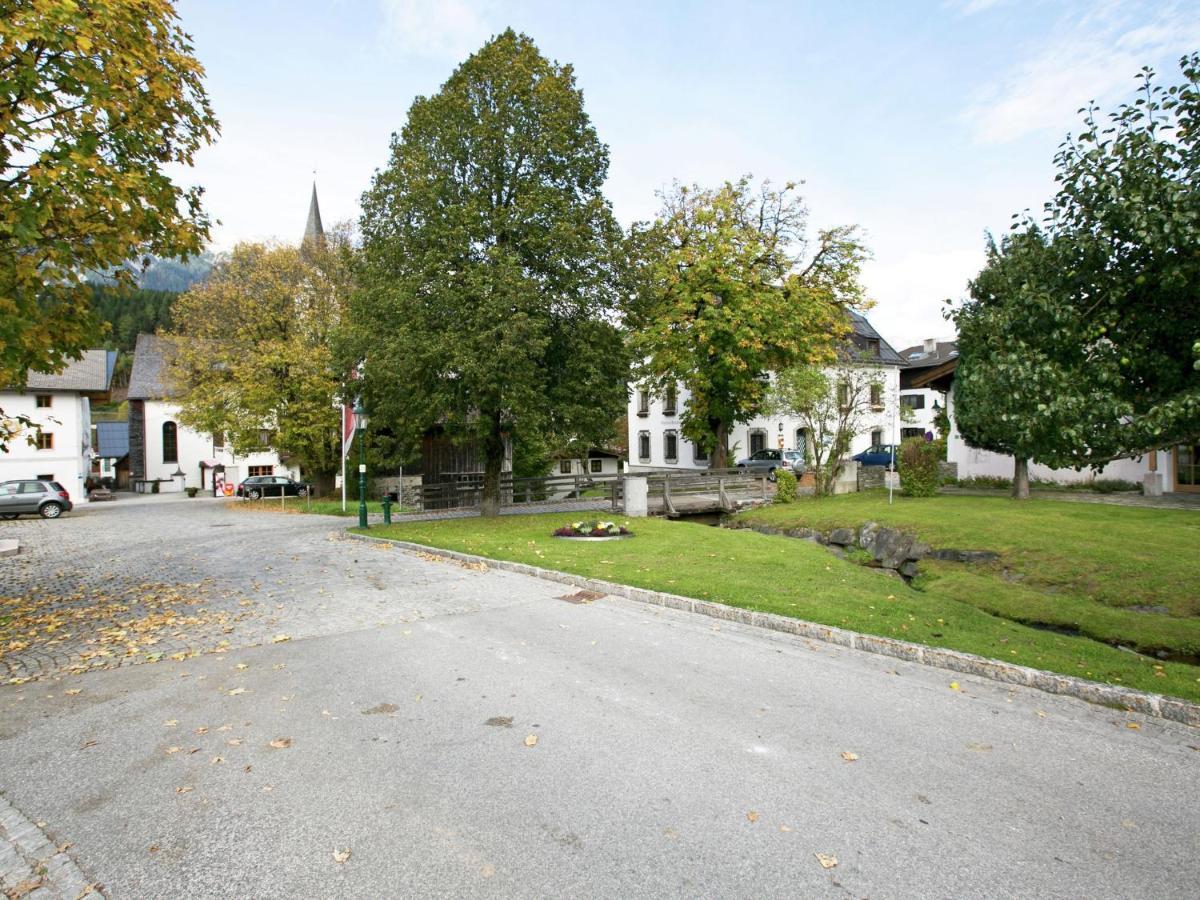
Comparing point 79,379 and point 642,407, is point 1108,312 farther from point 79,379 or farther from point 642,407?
point 79,379

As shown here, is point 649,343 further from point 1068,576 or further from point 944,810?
point 944,810

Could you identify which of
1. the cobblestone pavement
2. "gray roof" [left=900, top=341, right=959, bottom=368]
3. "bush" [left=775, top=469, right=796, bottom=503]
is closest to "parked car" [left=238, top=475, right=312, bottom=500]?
the cobblestone pavement

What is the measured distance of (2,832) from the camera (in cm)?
363

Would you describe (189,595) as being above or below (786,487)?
below

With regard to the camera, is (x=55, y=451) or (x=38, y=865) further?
(x=55, y=451)

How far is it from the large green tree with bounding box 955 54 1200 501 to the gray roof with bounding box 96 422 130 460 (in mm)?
66514

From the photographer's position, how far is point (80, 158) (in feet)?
20.8

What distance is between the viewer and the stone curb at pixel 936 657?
5.36 metres

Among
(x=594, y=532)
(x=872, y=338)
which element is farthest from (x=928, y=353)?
(x=594, y=532)

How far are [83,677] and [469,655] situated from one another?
3.55m

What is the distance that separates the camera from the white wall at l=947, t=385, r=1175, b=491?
74.7 feet

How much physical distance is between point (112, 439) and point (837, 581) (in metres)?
65.2

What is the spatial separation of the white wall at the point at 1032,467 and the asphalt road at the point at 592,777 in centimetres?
1982

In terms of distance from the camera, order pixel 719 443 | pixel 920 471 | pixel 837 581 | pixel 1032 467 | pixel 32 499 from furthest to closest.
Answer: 1. pixel 719 443
2. pixel 32 499
3. pixel 1032 467
4. pixel 920 471
5. pixel 837 581
